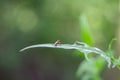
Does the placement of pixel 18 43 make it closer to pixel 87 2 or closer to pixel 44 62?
pixel 44 62

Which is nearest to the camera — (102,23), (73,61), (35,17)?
(102,23)

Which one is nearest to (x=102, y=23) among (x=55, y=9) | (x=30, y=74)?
(x=55, y=9)

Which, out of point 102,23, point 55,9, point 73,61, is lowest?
point 73,61

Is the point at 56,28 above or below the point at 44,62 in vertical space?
above

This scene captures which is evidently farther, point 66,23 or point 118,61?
point 66,23

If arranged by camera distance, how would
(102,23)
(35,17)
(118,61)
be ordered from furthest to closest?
(35,17) → (102,23) → (118,61)

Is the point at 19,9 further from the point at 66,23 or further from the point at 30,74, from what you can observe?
the point at 30,74

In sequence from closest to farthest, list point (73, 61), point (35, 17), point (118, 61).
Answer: point (118, 61), point (35, 17), point (73, 61)

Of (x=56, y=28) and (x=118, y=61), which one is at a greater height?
(x=118, y=61)

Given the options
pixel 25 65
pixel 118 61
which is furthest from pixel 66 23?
pixel 118 61
